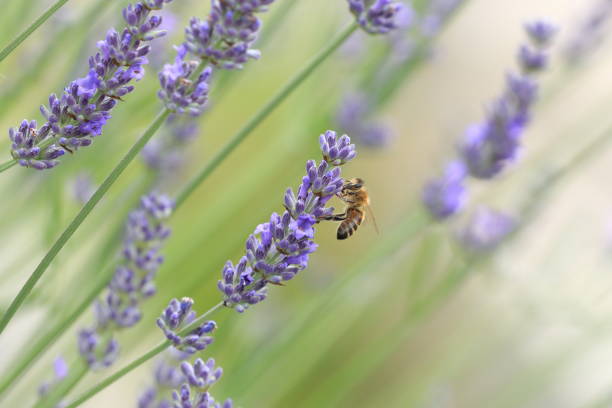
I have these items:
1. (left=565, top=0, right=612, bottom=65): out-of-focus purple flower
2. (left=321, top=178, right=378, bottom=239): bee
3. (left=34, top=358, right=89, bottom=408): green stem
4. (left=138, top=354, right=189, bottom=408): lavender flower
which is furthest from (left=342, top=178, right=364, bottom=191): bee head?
(left=565, top=0, right=612, bottom=65): out-of-focus purple flower

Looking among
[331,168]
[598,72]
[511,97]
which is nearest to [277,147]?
[511,97]

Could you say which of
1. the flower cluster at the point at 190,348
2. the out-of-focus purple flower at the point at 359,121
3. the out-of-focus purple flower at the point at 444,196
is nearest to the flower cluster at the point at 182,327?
the flower cluster at the point at 190,348

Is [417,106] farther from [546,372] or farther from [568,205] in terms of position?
[546,372]

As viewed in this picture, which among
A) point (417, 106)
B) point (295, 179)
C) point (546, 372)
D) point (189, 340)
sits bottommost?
point (546, 372)

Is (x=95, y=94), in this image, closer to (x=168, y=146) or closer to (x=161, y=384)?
(x=161, y=384)

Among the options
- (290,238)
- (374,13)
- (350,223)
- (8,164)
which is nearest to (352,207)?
(350,223)

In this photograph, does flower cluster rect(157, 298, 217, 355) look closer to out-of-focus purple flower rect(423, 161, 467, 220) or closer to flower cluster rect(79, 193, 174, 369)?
flower cluster rect(79, 193, 174, 369)
